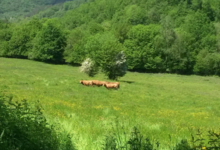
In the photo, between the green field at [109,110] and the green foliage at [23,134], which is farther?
the green field at [109,110]

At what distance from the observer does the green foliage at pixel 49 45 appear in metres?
96.8

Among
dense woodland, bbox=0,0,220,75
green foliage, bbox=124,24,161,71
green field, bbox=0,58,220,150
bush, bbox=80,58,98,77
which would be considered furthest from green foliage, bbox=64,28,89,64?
green field, bbox=0,58,220,150

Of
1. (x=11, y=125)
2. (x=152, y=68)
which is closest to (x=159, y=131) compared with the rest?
(x=11, y=125)

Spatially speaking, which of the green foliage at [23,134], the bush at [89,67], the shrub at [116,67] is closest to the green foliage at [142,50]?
the bush at [89,67]

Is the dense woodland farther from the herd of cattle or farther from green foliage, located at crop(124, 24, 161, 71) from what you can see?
the herd of cattle

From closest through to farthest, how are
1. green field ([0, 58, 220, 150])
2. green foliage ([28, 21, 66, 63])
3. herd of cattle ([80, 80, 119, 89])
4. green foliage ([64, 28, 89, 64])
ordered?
1. green field ([0, 58, 220, 150])
2. herd of cattle ([80, 80, 119, 89])
3. green foliage ([64, 28, 89, 64])
4. green foliage ([28, 21, 66, 63])

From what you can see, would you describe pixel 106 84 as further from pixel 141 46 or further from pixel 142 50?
pixel 141 46

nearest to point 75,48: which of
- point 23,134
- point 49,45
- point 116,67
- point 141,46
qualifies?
point 49,45

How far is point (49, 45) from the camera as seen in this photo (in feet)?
321

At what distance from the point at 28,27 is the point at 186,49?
61.4 meters

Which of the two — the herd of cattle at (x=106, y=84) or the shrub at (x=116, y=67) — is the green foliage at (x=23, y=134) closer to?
the herd of cattle at (x=106, y=84)

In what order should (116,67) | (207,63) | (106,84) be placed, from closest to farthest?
(106,84)
(116,67)
(207,63)

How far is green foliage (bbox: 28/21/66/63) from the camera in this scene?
96812 mm

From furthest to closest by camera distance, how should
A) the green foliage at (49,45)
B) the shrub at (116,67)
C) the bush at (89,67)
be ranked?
the green foliage at (49,45)
the bush at (89,67)
the shrub at (116,67)
